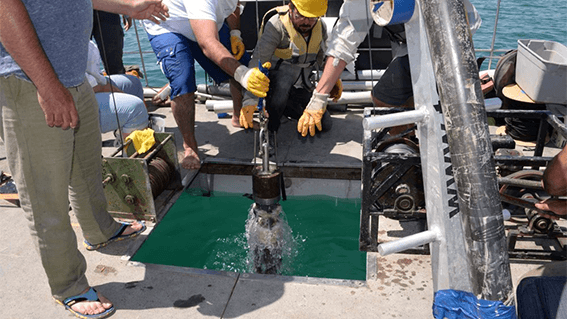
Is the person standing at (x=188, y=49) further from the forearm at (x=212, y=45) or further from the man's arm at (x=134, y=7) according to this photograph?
the man's arm at (x=134, y=7)

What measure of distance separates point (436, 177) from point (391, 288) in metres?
1.26

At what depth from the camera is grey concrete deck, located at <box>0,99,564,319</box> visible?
2557 millimetres

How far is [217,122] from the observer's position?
17.3 feet

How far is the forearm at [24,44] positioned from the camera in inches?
77.5

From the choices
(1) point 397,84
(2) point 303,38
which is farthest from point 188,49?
(1) point 397,84

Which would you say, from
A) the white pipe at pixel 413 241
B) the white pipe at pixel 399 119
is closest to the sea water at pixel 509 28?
the white pipe at pixel 399 119

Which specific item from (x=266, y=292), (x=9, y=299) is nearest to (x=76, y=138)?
(x=9, y=299)

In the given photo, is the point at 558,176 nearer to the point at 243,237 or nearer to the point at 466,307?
the point at 466,307

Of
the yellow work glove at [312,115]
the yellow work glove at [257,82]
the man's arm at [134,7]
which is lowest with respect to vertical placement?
the yellow work glove at [312,115]

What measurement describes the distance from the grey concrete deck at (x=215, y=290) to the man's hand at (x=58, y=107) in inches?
→ 41.8

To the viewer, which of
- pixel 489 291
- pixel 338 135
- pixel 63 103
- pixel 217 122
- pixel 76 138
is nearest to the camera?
pixel 489 291

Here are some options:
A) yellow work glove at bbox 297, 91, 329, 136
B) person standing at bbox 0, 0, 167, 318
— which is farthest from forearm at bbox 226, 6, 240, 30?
person standing at bbox 0, 0, 167, 318

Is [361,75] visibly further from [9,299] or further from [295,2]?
[9,299]

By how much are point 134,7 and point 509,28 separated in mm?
17175
